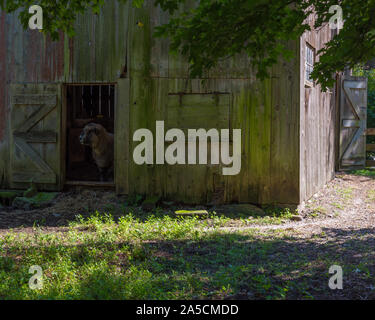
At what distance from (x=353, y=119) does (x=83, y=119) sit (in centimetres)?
781

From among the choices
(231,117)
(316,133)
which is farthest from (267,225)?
(316,133)

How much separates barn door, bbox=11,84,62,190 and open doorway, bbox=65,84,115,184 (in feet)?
4.86

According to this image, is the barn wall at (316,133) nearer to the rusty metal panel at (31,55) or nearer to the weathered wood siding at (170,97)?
the weathered wood siding at (170,97)

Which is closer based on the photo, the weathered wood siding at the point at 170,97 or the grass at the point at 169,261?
the grass at the point at 169,261

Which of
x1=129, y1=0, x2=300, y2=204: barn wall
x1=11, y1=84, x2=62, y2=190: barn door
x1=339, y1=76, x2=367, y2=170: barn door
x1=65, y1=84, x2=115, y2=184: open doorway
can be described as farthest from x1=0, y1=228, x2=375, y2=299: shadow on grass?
x1=339, y1=76, x2=367, y2=170: barn door

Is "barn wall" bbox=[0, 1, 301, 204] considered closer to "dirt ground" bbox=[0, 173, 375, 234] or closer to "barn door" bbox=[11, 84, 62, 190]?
"barn door" bbox=[11, 84, 62, 190]

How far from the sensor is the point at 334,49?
5312mm

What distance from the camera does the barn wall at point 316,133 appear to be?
899 centimetres

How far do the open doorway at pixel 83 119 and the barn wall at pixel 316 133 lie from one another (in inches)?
192

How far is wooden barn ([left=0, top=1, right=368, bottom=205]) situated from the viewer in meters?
8.74

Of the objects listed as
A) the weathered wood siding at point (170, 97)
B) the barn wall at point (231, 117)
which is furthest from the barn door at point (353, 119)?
the barn wall at point (231, 117)
